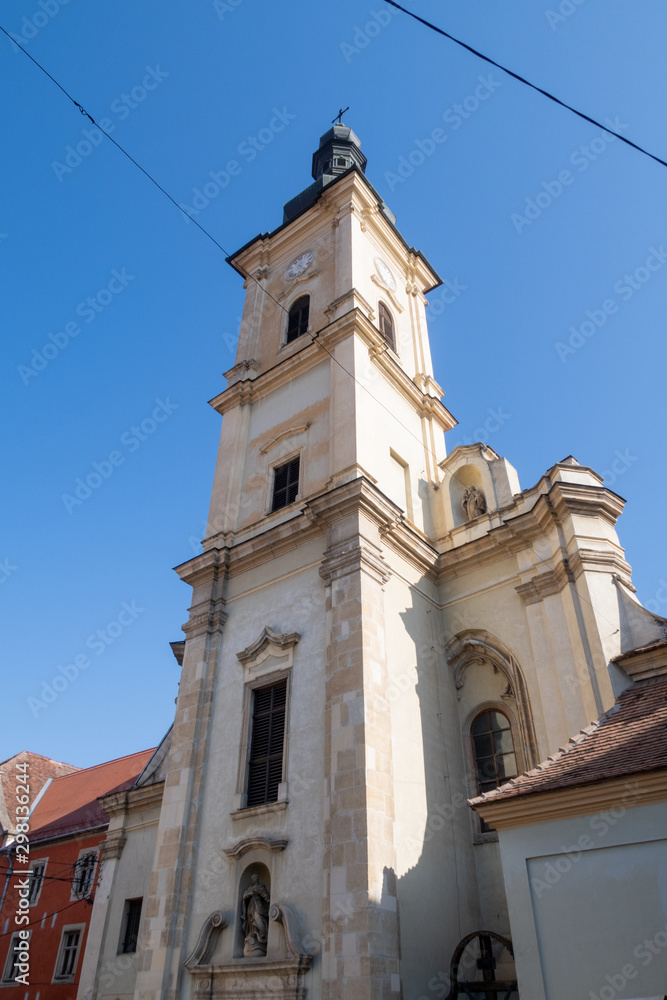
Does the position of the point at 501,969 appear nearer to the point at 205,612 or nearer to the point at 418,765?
the point at 418,765

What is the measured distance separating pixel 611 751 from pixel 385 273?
16610 millimetres

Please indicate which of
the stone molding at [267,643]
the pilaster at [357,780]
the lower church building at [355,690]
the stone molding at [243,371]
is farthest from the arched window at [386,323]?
the stone molding at [267,643]

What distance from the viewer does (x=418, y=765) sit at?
13195mm

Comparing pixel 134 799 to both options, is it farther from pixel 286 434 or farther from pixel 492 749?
pixel 286 434

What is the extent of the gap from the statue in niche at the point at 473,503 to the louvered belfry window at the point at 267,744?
649 cm

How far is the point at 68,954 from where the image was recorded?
22.0m

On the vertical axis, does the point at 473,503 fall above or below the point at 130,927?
above

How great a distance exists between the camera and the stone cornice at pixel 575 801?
8617 millimetres

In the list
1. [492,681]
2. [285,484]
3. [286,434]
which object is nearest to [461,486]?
[285,484]

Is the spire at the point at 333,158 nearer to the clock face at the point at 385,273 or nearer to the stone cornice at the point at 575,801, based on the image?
the clock face at the point at 385,273

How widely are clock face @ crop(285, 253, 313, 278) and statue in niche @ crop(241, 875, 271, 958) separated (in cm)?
1678

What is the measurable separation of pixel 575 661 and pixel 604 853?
4900mm

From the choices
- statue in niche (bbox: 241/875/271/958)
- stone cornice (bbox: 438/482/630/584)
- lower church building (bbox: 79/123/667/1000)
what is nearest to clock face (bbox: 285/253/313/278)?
lower church building (bbox: 79/123/667/1000)

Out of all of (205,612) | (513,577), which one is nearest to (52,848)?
(205,612)
